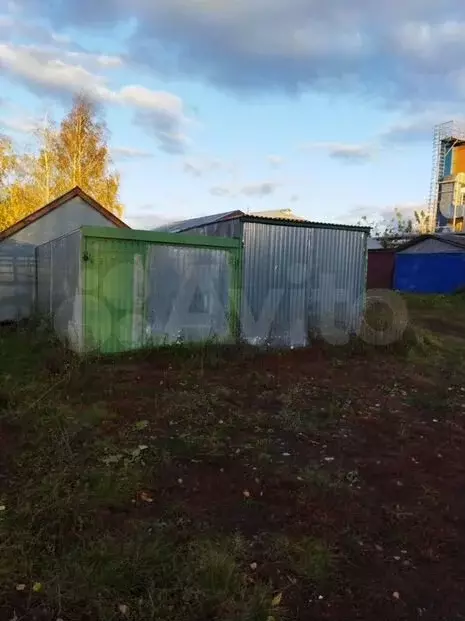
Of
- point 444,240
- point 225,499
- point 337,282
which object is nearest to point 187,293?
point 337,282

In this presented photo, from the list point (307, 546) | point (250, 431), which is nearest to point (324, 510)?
point (307, 546)

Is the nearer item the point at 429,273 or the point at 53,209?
the point at 53,209

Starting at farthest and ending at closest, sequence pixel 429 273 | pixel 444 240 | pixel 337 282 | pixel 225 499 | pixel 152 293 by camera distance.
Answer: pixel 429 273
pixel 444 240
pixel 337 282
pixel 152 293
pixel 225 499

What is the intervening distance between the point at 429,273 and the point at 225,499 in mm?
22149

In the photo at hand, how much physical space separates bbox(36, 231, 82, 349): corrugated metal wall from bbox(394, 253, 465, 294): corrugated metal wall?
1792cm

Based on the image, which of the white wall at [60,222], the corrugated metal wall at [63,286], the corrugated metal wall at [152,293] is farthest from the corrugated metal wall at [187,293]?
the white wall at [60,222]

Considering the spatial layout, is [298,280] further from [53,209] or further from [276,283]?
[53,209]

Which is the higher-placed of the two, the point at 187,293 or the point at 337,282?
the point at 337,282

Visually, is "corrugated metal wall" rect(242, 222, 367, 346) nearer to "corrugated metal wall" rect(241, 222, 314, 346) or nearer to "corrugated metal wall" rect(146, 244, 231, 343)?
"corrugated metal wall" rect(241, 222, 314, 346)

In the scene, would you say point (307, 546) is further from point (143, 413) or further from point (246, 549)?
point (143, 413)

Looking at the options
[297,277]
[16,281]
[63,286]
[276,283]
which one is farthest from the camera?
[16,281]

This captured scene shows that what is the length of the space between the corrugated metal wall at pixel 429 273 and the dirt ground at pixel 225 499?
1703 cm

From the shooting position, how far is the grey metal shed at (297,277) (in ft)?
Answer: 30.1

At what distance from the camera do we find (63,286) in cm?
903
